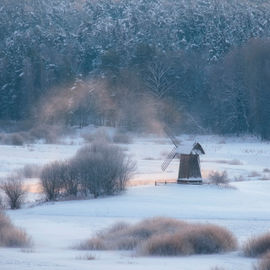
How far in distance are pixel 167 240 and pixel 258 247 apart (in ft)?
8.07

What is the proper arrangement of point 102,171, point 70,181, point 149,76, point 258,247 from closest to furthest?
point 258,247, point 70,181, point 102,171, point 149,76

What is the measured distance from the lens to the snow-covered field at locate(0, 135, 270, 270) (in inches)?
782

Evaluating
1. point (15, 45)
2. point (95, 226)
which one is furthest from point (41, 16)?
point (95, 226)

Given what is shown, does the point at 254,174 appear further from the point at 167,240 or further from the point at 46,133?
the point at 46,133

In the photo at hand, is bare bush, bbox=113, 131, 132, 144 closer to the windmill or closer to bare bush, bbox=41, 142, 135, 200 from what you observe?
the windmill

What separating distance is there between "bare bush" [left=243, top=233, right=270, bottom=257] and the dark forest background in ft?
184

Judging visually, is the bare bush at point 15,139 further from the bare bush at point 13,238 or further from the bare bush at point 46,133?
the bare bush at point 13,238

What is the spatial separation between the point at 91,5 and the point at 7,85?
50986mm

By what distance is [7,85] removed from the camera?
3489 inches

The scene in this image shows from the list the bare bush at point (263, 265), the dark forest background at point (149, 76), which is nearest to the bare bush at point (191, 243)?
the bare bush at point (263, 265)

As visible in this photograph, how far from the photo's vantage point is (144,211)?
33906mm

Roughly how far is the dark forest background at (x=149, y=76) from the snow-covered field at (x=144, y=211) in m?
17.3

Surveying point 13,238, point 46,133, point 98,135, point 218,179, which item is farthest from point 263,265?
point 46,133

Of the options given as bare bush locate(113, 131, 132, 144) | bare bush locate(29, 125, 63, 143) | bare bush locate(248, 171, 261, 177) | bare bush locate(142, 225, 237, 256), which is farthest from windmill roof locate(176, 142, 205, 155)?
bare bush locate(29, 125, 63, 143)
